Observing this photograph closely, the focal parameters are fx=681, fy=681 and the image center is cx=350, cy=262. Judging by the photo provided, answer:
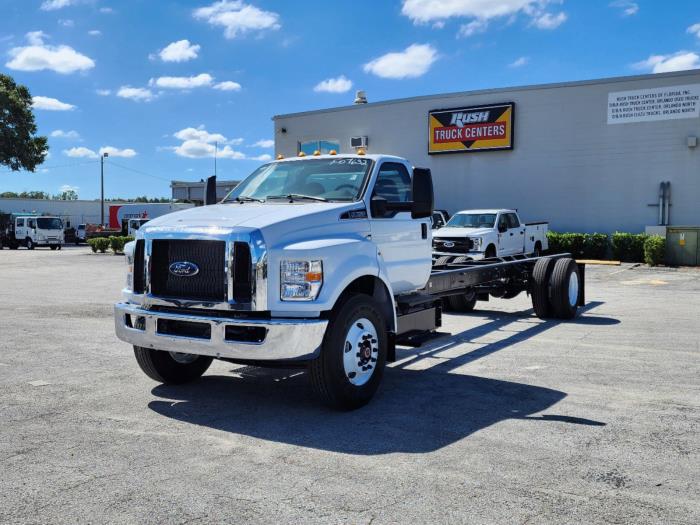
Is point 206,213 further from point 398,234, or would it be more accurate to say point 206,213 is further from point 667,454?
point 667,454

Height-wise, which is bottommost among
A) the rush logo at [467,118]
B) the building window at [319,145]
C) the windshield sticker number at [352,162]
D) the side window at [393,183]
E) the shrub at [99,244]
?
the shrub at [99,244]

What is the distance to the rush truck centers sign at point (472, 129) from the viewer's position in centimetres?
2912

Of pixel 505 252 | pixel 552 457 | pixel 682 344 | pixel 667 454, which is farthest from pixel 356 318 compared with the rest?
pixel 505 252

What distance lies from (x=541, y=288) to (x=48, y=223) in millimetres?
37935

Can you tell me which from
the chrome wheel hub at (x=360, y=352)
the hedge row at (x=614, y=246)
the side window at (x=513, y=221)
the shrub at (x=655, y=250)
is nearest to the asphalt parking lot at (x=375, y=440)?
the chrome wheel hub at (x=360, y=352)

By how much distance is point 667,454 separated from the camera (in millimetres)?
4672

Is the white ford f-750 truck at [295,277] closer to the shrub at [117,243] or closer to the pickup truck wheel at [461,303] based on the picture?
the pickup truck wheel at [461,303]

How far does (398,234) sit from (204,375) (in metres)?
2.55

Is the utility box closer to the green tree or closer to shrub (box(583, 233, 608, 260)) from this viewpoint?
shrub (box(583, 233, 608, 260))

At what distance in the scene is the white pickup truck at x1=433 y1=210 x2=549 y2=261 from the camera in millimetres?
19281

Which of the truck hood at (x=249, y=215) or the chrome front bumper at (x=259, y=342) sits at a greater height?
the truck hood at (x=249, y=215)

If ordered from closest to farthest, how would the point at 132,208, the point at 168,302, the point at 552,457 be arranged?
the point at 552,457
the point at 168,302
the point at 132,208

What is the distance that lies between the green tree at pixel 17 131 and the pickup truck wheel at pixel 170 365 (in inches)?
2189

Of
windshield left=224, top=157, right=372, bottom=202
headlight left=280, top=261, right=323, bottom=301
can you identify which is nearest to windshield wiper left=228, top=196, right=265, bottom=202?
windshield left=224, top=157, right=372, bottom=202
